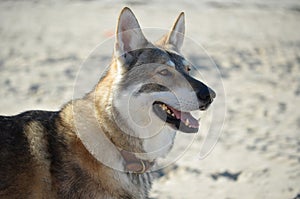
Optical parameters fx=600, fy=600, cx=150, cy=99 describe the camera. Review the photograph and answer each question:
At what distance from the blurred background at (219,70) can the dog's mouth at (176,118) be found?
149cm

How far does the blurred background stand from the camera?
19.8ft

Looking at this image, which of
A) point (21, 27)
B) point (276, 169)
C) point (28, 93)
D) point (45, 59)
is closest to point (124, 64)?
point (276, 169)

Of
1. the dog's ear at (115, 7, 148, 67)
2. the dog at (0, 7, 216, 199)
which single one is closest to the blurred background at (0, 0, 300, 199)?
the dog at (0, 7, 216, 199)

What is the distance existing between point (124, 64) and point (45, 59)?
5330 millimetres

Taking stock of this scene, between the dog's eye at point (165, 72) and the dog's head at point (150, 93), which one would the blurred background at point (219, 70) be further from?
the dog's eye at point (165, 72)

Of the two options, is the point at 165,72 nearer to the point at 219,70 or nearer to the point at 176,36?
the point at 176,36

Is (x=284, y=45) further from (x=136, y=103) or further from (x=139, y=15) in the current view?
(x=136, y=103)

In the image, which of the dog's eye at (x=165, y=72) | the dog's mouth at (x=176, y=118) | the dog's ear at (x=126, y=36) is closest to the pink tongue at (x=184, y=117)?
the dog's mouth at (x=176, y=118)

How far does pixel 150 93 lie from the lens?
14.2 ft

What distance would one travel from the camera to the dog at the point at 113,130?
396 cm

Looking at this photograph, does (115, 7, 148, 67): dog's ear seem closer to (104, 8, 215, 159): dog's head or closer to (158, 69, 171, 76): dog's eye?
(104, 8, 215, 159): dog's head

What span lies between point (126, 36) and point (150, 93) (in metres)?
0.48

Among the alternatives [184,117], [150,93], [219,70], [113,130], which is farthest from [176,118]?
[219,70]

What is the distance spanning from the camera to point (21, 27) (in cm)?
1134
